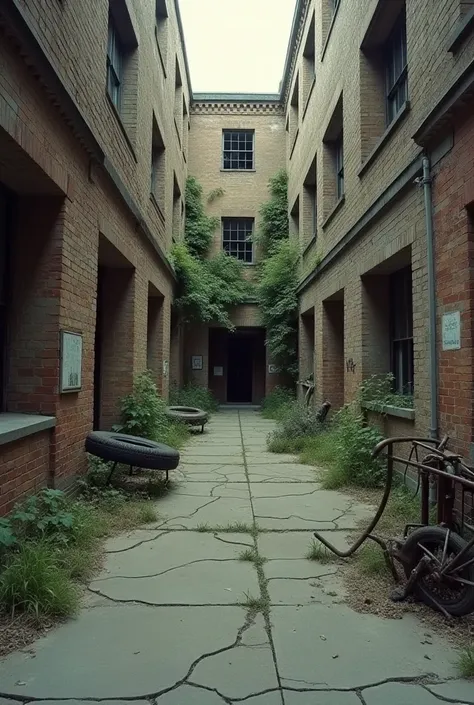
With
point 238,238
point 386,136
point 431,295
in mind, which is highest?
point 238,238

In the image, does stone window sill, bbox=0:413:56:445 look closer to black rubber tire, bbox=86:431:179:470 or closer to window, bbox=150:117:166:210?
black rubber tire, bbox=86:431:179:470

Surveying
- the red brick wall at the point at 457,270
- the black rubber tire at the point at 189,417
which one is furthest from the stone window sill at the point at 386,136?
the black rubber tire at the point at 189,417

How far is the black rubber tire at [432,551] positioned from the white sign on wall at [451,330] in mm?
1936

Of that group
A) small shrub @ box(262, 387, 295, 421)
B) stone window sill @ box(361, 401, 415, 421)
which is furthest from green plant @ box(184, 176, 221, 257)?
stone window sill @ box(361, 401, 415, 421)

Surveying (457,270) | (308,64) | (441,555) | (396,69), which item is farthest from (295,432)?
(308,64)

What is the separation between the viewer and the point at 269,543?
412 cm

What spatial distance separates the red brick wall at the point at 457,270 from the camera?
164 inches

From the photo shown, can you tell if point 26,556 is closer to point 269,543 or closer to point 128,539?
point 128,539

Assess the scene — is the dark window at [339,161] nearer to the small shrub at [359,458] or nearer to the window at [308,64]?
the window at [308,64]

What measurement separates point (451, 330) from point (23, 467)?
12.7 feet

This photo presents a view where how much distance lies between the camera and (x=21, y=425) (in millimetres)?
3771

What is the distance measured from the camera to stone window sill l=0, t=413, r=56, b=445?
11.4ft

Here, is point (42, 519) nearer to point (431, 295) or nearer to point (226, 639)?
point (226, 639)

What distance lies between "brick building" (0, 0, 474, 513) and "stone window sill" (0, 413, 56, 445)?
2 cm
